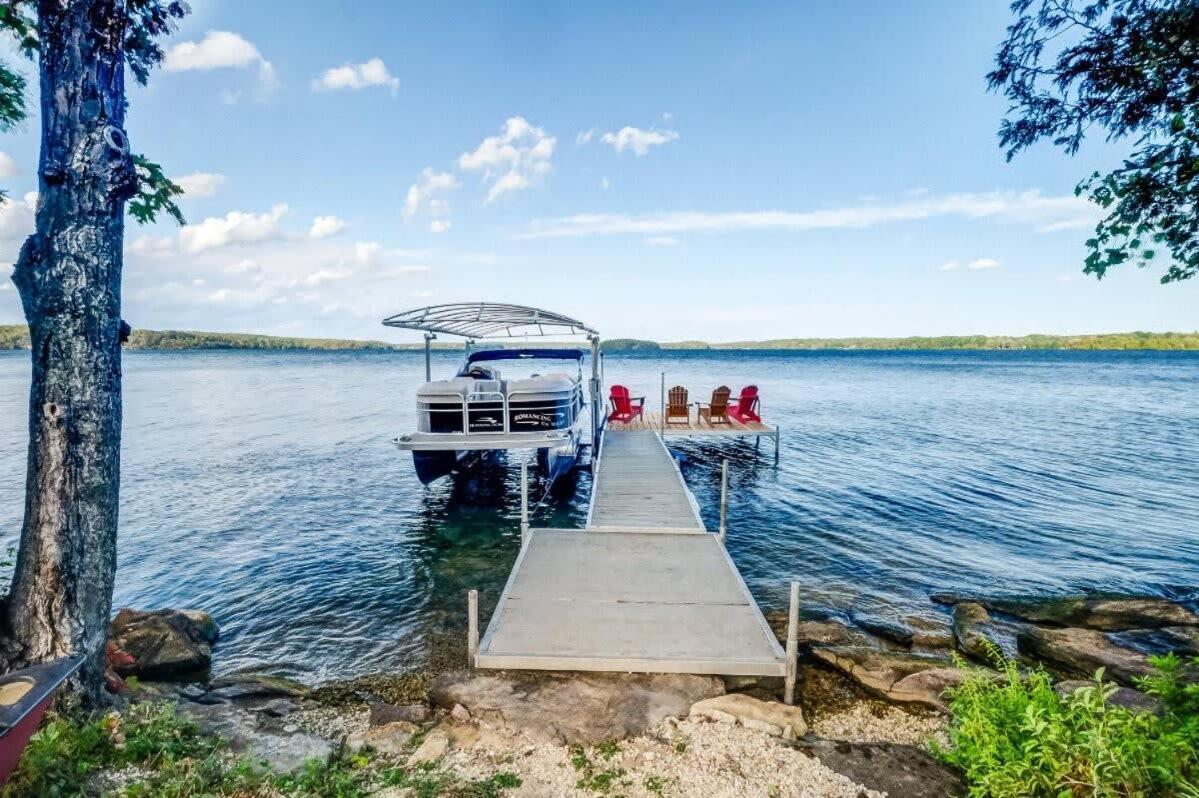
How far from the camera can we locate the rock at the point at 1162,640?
23.0 feet

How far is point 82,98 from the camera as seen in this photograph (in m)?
4.28

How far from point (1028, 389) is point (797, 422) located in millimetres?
34179

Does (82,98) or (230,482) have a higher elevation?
(82,98)

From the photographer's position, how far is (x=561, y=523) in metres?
12.8

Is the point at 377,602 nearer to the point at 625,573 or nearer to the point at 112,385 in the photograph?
the point at 625,573

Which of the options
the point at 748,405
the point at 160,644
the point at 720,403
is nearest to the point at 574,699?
the point at 160,644

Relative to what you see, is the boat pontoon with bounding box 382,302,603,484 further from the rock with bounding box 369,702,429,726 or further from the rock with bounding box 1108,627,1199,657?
the rock with bounding box 1108,627,1199,657

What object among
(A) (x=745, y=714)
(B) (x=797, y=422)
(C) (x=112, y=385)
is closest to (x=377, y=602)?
(C) (x=112, y=385)

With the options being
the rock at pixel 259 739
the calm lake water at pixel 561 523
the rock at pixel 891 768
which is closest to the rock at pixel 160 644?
the calm lake water at pixel 561 523

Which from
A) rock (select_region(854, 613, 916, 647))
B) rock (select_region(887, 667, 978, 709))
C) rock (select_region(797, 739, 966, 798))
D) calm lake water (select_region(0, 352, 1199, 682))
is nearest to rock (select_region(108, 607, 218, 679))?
calm lake water (select_region(0, 352, 1199, 682))

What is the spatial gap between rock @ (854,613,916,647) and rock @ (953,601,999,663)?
23.4 inches

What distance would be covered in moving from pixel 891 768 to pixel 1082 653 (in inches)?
174

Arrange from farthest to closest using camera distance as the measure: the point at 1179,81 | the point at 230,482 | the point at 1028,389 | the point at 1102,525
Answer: the point at 1028,389 → the point at 230,482 → the point at 1102,525 → the point at 1179,81

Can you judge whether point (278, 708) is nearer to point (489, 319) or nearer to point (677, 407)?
point (489, 319)
